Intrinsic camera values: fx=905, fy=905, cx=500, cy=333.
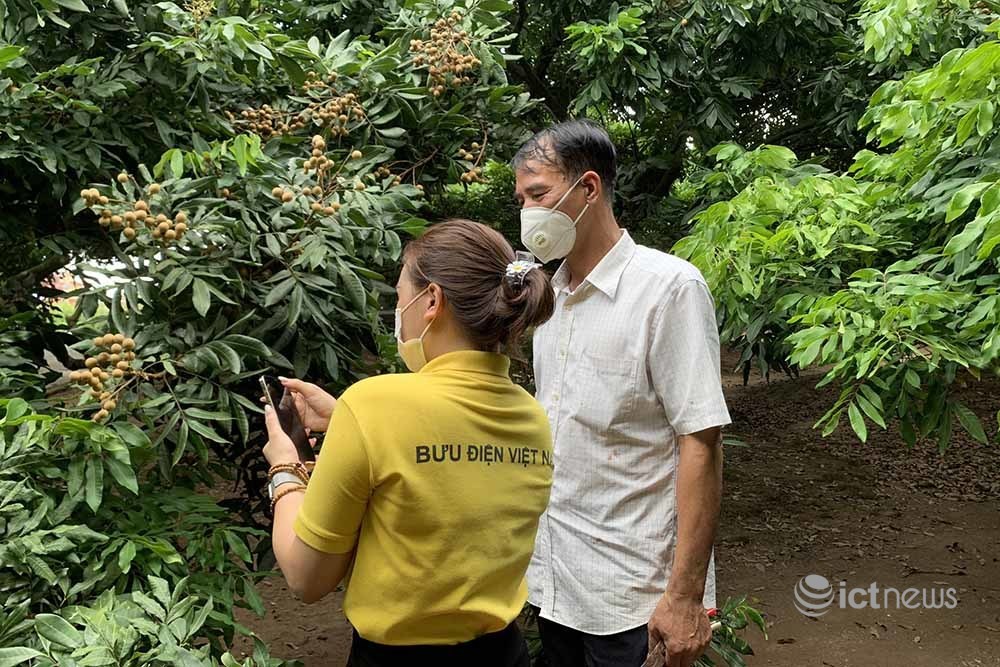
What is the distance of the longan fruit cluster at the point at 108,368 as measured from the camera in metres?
1.98

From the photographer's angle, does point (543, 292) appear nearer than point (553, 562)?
Yes

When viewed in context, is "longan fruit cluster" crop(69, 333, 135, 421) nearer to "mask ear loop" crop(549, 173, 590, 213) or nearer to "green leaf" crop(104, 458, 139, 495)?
"green leaf" crop(104, 458, 139, 495)

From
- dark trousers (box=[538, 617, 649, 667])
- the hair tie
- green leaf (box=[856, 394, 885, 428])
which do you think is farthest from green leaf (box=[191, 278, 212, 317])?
green leaf (box=[856, 394, 885, 428])

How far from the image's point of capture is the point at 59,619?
1.77m

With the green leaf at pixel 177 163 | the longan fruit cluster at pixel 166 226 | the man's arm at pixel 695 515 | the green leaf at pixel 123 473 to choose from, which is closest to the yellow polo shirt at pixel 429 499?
the man's arm at pixel 695 515

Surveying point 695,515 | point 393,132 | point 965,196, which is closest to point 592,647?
point 695,515

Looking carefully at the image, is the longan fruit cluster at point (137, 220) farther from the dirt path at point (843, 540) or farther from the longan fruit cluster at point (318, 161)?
the dirt path at point (843, 540)

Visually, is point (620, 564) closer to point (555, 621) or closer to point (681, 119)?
point (555, 621)

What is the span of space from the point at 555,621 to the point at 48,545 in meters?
1.09

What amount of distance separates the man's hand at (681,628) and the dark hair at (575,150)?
0.92 m

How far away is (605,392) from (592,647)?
0.57 metres

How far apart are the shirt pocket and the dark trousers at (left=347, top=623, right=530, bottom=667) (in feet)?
1.89

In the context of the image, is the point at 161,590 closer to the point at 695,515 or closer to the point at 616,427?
the point at 616,427

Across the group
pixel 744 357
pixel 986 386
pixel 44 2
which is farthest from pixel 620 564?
pixel 986 386
